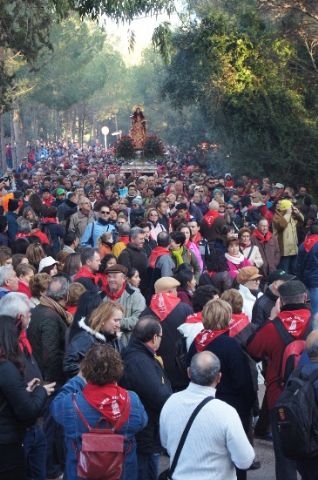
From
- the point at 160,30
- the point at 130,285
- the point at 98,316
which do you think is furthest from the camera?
the point at 160,30

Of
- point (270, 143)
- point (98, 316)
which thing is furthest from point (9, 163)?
point (98, 316)

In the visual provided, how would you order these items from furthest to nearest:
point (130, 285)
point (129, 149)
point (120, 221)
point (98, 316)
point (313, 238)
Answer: point (129, 149) < point (120, 221) < point (313, 238) < point (130, 285) < point (98, 316)

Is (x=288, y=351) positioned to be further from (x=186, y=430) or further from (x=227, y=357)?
(x=186, y=430)

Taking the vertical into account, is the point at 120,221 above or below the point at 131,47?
below

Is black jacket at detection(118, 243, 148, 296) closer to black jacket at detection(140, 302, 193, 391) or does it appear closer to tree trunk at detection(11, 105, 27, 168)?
black jacket at detection(140, 302, 193, 391)

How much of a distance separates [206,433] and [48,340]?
116 inches

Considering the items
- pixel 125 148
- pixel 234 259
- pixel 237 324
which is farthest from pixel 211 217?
pixel 125 148

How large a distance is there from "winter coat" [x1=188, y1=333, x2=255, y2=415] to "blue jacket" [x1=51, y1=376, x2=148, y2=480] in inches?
49.6

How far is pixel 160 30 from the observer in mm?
15484

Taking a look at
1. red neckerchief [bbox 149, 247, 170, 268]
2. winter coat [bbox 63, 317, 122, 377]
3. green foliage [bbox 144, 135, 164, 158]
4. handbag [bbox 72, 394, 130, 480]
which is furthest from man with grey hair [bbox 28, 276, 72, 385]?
green foliage [bbox 144, 135, 164, 158]

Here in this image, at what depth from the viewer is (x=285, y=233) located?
14.8 meters

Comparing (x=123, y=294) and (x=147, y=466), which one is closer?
(x=147, y=466)

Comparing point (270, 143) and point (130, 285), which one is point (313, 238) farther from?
point (270, 143)

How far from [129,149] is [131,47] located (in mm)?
19160
